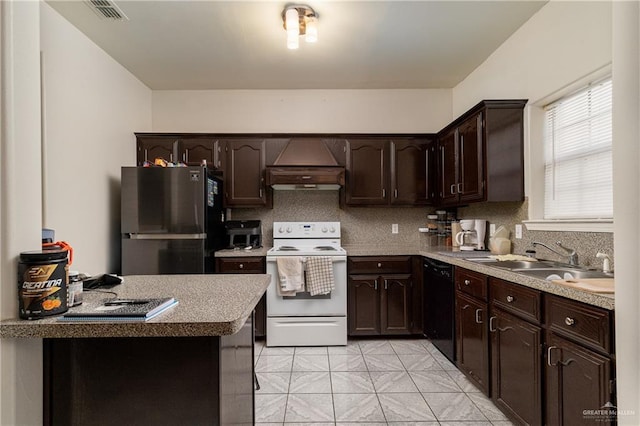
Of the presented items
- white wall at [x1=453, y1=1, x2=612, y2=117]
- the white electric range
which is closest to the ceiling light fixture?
white wall at [x1=453, y1=1, x2=612, y2=117]

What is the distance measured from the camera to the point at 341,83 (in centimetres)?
354

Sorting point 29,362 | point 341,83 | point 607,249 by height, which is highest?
point 341,83

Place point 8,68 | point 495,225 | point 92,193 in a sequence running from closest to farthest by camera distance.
Result: point 8,68, point 92,193, point 495,225

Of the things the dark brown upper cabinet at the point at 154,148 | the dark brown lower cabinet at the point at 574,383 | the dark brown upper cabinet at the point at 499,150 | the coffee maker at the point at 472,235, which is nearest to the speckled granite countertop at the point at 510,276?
the dark brown lower cabinet at the point at 574,383

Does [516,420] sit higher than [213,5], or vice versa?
[213,5]

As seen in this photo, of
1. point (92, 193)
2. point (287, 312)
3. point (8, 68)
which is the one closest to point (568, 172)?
point (287, 312)

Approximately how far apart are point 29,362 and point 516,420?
2.27m

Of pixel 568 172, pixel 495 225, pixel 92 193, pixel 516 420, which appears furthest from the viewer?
pixel 495 225

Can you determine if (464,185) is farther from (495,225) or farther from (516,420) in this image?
(516,420)

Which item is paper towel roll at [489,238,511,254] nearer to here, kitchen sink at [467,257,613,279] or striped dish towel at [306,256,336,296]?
kitchen sink at [467,257,613,279]

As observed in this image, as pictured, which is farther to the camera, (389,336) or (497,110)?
(389,336)

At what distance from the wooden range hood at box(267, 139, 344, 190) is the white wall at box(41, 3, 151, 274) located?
1.48 m

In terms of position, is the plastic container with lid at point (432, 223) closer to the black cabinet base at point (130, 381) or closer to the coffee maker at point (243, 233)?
the coffee maker at point (243, 233)

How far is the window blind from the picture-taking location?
1919 millimetres
